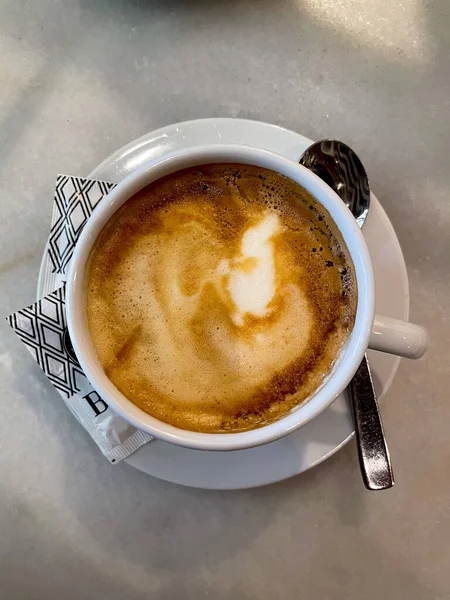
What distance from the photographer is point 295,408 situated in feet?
2.67

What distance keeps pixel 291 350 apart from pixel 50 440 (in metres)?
0.53

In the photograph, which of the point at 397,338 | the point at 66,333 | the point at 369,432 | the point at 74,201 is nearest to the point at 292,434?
the point at 369,432

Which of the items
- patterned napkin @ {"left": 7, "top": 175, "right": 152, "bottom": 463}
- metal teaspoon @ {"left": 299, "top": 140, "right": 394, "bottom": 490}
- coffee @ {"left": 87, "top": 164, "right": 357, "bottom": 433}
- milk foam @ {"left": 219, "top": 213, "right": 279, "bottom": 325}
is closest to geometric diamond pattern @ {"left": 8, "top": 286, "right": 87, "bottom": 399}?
patterned napkin @ {"left": 7, "top": 175, "right": 152, "bottom": 463}

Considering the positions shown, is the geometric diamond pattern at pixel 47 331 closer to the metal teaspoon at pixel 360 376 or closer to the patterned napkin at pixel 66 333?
the patterned napkin at pixel 66 333

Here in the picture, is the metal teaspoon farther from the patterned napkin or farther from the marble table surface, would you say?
the patterned napkin

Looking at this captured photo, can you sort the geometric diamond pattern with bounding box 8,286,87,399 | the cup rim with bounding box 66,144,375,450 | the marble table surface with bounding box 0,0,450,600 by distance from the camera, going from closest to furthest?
the cup rim with bounding box 66,144,375,450 → the geometric diamond pattern with bounding box 8,286,87,399 → the marble table surface with bounding box 0,0,450,600

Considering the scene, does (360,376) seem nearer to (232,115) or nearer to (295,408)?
(295,408)

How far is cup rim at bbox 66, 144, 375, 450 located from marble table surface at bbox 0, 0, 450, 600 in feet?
1.15

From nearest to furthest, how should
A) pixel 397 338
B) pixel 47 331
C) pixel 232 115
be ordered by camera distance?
pixel 397 338 < pixel 47 331 < pixel 232 115

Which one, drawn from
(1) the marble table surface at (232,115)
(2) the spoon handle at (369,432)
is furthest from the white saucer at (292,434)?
(1) the marble table surface at (232,115)

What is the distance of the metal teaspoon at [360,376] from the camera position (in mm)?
942

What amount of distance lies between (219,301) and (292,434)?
281 millimetres

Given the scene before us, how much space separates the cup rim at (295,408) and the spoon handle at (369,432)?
6.0 inches

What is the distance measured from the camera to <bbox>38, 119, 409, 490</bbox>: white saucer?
950mm
